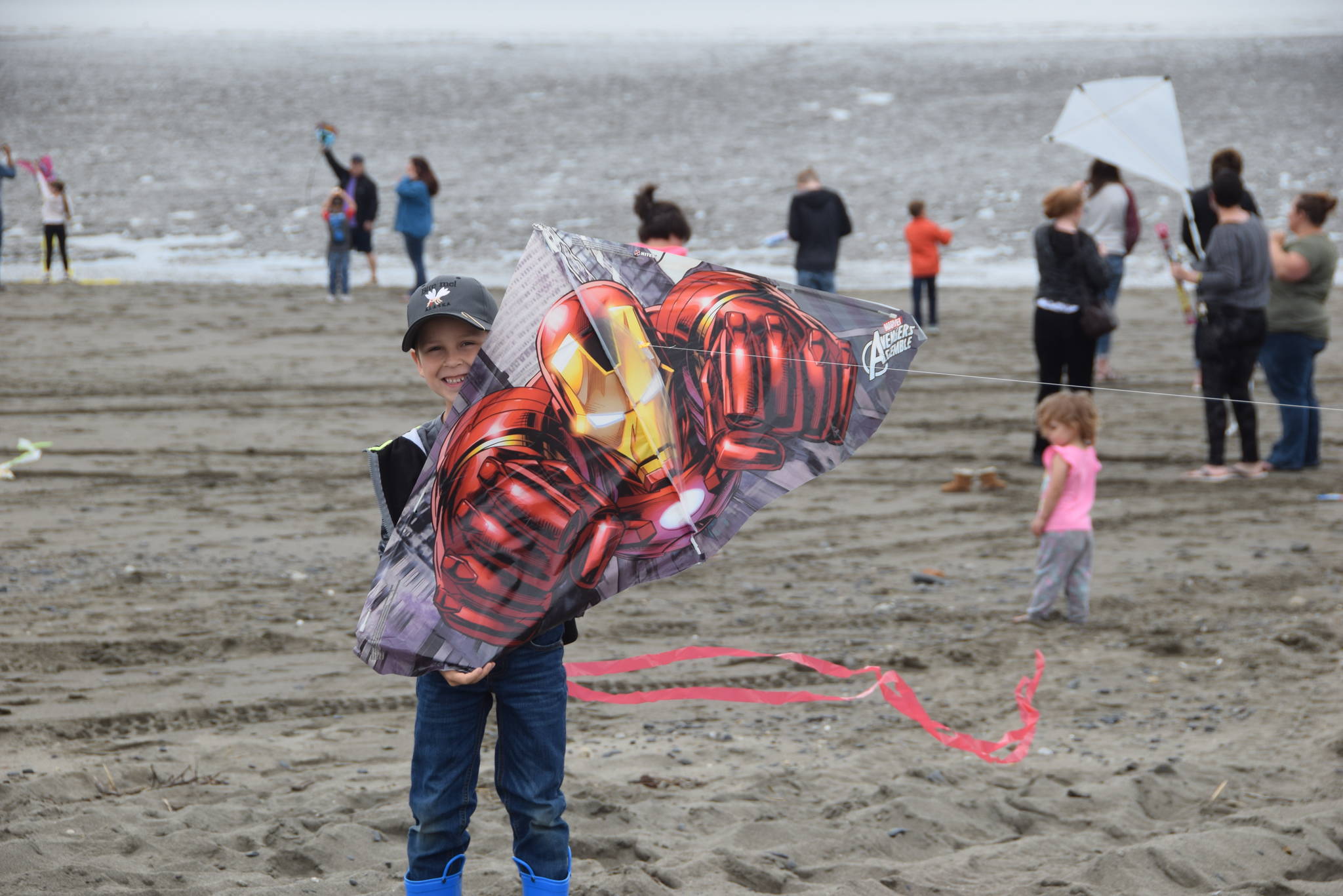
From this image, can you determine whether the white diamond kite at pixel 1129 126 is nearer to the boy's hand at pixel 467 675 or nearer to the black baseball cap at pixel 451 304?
the black baseball cap at pixel 451 304

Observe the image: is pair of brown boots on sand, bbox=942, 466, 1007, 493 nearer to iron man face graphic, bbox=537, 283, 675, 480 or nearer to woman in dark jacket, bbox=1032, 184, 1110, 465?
woman in dark jacket, bbox=1032, 184, 1110, 465

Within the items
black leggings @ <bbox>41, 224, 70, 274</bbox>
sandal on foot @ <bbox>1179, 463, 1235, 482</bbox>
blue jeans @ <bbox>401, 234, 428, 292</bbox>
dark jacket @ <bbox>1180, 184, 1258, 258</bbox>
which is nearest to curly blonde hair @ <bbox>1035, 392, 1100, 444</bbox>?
sandal on foot @ <bbox>1179, 463, 1235, 482</bbox>

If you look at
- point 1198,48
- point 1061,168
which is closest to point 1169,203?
point 1061,168

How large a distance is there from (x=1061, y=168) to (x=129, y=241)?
79.2ft

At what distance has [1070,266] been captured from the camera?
8.12 metres

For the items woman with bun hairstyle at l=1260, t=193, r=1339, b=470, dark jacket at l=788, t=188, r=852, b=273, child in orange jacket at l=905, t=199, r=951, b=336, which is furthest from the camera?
child in orange jacket at l=905, t=199, r=951, b=336

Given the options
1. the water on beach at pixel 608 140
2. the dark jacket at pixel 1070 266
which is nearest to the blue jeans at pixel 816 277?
the dark jacket at pixel 1070 266

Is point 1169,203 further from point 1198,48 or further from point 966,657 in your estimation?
point 1198,48

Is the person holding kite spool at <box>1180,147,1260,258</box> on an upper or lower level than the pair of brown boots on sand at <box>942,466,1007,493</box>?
upper

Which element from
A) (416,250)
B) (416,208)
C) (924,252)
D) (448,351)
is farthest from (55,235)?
(448,351)

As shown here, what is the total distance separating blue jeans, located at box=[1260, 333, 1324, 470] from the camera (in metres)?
8.16

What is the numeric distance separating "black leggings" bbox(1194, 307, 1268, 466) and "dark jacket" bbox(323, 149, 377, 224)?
10.6 metres

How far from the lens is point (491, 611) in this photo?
2.52 meters

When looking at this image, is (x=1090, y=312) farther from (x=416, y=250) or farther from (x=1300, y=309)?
(x=416, y=250)
